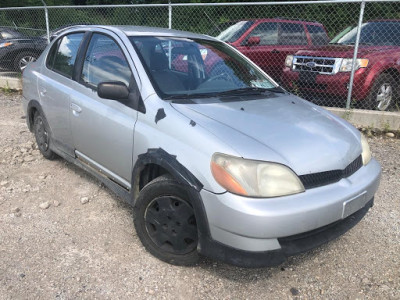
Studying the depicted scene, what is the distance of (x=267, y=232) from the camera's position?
85.4 inches

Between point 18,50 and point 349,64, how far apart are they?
8306mm

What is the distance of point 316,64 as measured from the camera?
6250 millimetres

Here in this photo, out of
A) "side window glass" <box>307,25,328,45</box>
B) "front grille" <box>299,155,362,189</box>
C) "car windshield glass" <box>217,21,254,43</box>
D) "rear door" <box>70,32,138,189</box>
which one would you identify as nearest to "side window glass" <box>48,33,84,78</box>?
"rear door" <box>70,32,138,189</box>

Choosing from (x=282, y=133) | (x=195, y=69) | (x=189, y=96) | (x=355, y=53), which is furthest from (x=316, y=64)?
(x=282, y=133)

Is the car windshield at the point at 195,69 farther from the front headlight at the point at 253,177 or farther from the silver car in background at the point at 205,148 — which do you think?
the front headlight at the point at 253,177

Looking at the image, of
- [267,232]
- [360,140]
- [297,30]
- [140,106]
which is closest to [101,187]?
[140,106]

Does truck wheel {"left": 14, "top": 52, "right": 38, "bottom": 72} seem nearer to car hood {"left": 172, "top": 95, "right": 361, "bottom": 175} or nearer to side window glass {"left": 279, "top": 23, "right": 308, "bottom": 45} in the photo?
side window glass {"left": 279, "top": 23, "right": 308, "bottom": 45}

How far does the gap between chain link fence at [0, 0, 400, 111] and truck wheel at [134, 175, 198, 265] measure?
3.34 m

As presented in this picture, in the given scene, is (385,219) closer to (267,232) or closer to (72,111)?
(267,232)

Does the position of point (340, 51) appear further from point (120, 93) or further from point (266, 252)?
point (266, 252)

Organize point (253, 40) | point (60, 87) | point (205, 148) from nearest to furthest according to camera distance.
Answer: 1. point (205, 148)
2. point (60, 87)
3. point (253, 40)

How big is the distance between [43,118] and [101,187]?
1069 millimetres

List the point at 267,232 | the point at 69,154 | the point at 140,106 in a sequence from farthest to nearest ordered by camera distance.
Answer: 1. the point at 69,154
2. the point at 140,106
3. the point at 267,232

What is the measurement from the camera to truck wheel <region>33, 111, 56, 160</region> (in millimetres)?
4295
